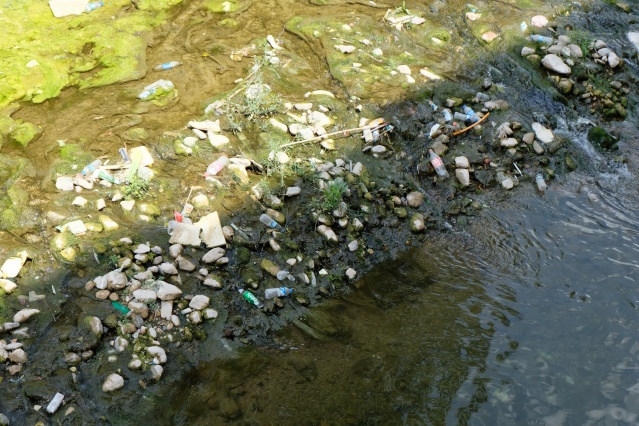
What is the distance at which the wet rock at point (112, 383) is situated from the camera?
3.36 metres

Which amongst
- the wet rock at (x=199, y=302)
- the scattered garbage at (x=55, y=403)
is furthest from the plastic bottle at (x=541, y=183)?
the scattered garbage at (x=55, y=403)

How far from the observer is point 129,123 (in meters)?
5.06

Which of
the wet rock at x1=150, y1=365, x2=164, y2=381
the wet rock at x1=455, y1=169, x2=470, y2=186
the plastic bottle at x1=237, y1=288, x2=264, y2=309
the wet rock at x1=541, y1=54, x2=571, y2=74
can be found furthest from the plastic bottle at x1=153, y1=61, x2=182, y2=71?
the wet rock at x1=541, y1=54, x2=571, y2=74

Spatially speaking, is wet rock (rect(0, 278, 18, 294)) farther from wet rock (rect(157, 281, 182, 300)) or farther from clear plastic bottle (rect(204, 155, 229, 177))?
clear plastic bottle (rect(204, 155, 229, 177))

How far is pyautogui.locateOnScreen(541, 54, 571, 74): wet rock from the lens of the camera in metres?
5.78

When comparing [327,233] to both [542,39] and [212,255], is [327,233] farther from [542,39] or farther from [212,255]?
[542,39]

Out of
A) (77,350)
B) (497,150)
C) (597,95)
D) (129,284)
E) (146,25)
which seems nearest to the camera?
(77,350)

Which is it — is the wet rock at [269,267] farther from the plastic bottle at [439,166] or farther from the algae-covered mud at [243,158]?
the plastic bottle at [439,166]

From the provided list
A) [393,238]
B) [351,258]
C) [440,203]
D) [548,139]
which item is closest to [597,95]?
[548,139]

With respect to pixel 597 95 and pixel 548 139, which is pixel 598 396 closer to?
pixel 548 139

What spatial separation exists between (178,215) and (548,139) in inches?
132

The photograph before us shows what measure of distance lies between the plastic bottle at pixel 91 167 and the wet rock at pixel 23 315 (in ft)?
4.21

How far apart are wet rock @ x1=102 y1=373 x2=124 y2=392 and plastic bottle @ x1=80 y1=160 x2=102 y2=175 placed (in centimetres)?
183

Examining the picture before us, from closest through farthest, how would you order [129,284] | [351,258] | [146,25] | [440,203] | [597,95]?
[129,284] → [351,258] → [440,203] → [597,95] → [146,25]
